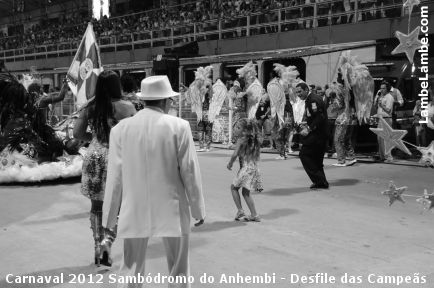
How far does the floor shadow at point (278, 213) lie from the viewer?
23.1ft

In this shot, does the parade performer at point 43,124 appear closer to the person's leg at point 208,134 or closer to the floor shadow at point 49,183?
the floor shadow at point 49,183

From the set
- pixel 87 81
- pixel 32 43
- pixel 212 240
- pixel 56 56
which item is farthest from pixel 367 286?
pixel 32 43

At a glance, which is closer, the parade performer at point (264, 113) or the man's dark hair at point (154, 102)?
the man's dark hair at point (154, 102)

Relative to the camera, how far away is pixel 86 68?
1002cm

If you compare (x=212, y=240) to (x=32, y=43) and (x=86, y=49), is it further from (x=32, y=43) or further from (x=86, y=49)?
(x=32, y=43)

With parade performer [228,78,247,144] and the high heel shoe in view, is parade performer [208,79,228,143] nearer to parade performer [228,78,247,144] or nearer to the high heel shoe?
parade performer [228,78,247,144]

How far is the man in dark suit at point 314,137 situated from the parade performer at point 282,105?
403 centimetres

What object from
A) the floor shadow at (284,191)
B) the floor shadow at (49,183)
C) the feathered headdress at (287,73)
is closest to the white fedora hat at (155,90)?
the floor shadow at (284,191)

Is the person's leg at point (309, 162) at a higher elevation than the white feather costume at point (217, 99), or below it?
below

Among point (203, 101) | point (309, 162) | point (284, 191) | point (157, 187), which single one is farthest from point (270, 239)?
point (203, 101)

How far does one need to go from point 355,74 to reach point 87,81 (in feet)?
17.7

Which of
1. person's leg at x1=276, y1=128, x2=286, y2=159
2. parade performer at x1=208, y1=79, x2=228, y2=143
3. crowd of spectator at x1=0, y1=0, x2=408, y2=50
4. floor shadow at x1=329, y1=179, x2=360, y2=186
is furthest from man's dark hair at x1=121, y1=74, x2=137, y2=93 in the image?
crowd of spectator at x1=0, y1=0, x2=408, y2=50

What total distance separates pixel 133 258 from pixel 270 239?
253 cm

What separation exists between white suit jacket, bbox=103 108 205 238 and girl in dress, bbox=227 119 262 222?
314 cm
